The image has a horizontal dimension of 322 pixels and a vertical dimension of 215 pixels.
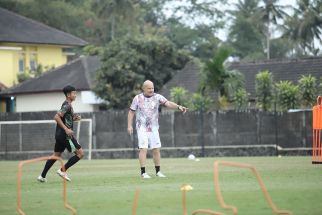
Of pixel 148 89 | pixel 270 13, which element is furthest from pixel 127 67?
pixel 270 13

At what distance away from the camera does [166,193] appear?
46.4 feet

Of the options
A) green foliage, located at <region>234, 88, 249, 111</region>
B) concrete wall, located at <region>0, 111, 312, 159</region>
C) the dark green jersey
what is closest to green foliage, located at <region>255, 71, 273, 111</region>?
green foliage, located at <region>234, 88, 249, 111</region>

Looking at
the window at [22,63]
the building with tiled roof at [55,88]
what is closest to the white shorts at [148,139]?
the building with tiled roof at [55,88]

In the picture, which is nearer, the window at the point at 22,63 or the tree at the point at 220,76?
the tree at the point at 220,76

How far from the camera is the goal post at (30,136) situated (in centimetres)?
3725

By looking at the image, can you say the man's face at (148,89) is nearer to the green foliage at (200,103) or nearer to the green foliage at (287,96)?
the green foliage at (287,96)

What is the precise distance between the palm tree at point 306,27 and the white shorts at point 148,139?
68.0 m

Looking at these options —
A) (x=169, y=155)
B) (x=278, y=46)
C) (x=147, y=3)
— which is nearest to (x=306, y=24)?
(x=278, y=46)

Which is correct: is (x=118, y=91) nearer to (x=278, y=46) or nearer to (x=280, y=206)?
(x=280, y=206)

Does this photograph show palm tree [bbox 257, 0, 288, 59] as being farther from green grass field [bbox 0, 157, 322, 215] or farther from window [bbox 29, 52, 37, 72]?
green grass field [bbox 0, 157, 322, 215]

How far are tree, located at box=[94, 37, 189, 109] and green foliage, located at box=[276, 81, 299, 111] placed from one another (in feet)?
41.9

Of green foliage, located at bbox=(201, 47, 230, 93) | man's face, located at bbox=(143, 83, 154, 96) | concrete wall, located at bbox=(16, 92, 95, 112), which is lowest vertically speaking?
man's face, located at bbox=(143, 83, 154, 96)

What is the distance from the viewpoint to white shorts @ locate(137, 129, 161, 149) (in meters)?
17.8

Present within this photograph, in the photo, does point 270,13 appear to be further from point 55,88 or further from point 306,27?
point 55,88
